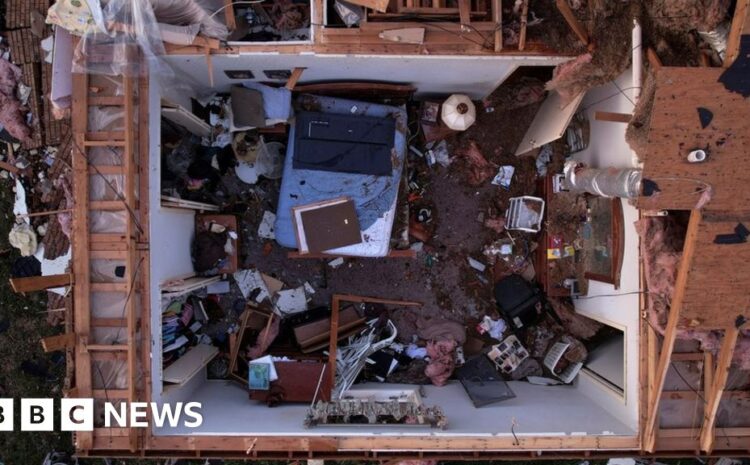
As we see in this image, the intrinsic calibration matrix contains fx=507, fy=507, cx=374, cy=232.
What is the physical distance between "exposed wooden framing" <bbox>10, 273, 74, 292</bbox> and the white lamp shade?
6.11m

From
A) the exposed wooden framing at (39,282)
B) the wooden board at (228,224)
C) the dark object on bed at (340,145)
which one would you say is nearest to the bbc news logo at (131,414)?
the exposed wooden framing at (39,282)

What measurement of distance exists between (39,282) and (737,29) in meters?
8.44

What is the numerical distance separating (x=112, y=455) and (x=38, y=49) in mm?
6631

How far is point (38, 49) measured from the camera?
8477 mm

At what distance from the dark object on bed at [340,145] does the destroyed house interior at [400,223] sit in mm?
37

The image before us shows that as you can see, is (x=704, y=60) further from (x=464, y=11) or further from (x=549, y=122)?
(x=464, y=11)

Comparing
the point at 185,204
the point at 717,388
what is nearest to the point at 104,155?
the point at 185,204

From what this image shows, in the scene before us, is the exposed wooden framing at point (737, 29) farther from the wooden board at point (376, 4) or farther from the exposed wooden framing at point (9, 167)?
the exposed wooden framing at point (9, 167)

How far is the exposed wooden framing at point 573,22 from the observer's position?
5.83 m

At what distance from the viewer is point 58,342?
599 cm

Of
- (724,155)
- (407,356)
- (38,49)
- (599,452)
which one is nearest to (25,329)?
(38,49)

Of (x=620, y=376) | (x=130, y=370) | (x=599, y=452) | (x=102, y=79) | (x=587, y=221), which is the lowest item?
(x=599, y=452)

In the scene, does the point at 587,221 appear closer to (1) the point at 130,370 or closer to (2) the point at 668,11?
(2) the point at 668,11

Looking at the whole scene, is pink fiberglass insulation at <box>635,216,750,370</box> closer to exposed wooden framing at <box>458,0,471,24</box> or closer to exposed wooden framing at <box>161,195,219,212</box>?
exposed wooden framing at <box>458,0,471,24</box>
